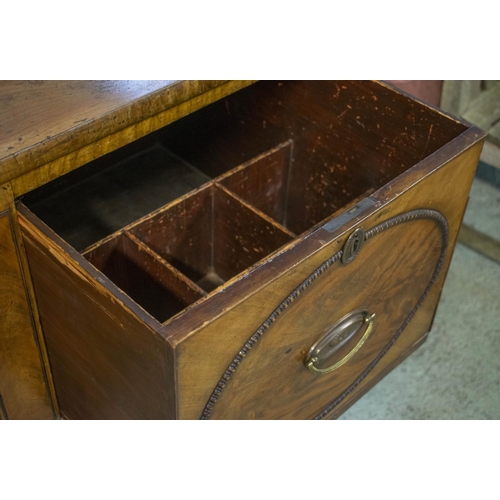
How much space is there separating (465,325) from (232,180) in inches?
A: 19.0

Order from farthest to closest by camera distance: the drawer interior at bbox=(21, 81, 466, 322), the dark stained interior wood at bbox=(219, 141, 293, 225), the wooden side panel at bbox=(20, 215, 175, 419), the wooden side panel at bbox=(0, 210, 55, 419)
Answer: the dark stained interior wood at bbox=(219, 141, 293, 225), the drawer interior at bbox=(21, 81, 466, 322), the wooden side panel at bbox=(0, 210, 55, 419), the wooden side panel at bbox=(20, 215, 175, 419)

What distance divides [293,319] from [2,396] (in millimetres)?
375

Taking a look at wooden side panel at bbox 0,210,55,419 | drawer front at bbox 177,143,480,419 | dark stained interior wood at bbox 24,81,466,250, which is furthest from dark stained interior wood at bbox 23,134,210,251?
drawer front at bbox 177,143,480,419

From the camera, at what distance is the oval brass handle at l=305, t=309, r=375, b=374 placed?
3.02 feet

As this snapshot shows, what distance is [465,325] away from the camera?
4.33 ft

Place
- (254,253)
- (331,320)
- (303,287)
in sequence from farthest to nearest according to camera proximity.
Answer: (254,253)
(331,320)
(303,287)

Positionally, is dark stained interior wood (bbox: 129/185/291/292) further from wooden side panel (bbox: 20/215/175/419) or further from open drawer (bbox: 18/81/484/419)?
wooden side panel (bbox: 20/215/175/419)

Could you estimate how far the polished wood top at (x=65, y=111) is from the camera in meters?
0.80

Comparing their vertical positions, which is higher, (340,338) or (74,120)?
(74,120)

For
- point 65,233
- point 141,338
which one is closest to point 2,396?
point 65,233

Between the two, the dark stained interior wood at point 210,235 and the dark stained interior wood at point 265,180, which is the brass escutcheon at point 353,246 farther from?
the dark stained interior wood at point 265,180

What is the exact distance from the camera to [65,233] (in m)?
1.04

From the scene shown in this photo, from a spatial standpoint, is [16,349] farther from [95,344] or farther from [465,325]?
[465,325]

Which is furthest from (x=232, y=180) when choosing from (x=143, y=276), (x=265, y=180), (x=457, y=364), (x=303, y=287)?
(x=457, y=364)
